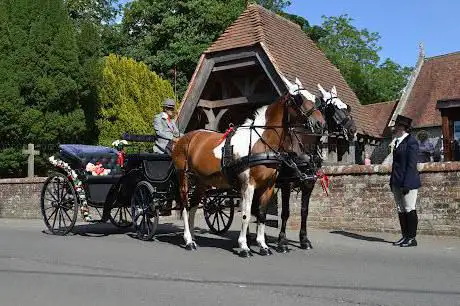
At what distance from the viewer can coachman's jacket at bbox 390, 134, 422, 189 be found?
1029 cm

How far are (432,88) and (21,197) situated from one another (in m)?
26.2

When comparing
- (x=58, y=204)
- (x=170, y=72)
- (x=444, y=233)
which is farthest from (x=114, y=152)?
(x=170, y=72)

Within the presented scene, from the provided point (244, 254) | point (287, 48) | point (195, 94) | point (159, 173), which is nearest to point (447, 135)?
point (287, 48)

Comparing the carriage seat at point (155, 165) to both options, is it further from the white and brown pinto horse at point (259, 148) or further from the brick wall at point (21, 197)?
the brick wall at point (21, 197)

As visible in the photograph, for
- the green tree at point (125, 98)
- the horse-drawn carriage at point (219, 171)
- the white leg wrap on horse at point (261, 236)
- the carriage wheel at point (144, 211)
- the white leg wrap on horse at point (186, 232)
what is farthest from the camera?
the green tree at point (125, 98)

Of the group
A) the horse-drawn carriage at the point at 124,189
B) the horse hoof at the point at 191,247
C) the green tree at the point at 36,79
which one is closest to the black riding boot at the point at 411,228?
the horse-drawn carriage at the point at 124,189

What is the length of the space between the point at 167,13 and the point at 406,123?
2921cm

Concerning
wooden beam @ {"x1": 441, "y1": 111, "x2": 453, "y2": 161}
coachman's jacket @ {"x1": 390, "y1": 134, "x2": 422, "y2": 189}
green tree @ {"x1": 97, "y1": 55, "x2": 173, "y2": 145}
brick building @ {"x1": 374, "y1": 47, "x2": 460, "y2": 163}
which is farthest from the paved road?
brick building @ {"x1": 374, "y1": 47, "x2": 460, "y2": 163}

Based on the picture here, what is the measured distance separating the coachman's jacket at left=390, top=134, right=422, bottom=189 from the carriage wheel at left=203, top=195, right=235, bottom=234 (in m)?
3.15

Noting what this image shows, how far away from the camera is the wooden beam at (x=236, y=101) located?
60.2 ft

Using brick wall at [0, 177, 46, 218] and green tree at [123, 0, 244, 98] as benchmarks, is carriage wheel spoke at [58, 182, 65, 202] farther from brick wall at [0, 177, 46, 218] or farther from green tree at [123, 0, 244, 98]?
green tree at [123, 0, 244, 98]

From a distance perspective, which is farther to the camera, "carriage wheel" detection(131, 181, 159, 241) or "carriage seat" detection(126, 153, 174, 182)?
"carriage seat" detection(126, 153, 174, 182)

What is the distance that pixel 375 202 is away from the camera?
12.5 metres

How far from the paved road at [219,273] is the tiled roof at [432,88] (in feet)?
79.9
